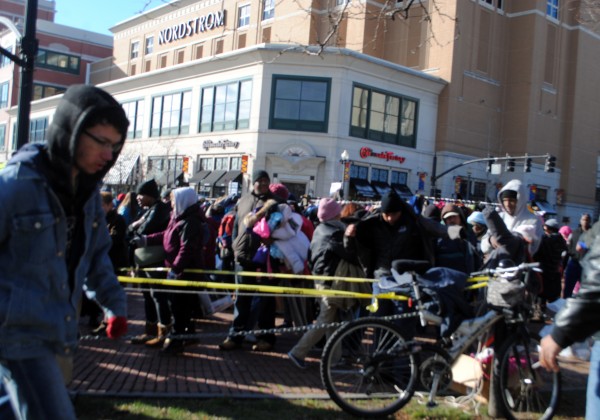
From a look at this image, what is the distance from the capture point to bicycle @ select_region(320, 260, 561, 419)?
15.8 feet

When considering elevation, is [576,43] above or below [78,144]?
above

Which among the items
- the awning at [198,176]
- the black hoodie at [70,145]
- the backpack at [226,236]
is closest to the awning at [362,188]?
the awning at [198,176]

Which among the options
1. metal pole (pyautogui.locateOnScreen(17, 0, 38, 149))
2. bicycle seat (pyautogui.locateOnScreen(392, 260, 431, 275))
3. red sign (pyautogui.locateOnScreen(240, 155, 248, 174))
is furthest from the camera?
red sign (pyautogui.locateOnScreen(240, 155, 248, 174))

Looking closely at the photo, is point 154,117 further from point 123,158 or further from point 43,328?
point 43,328

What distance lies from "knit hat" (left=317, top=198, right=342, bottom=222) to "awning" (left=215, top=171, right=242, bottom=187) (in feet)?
94.1

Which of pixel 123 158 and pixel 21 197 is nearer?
pixel 21 197

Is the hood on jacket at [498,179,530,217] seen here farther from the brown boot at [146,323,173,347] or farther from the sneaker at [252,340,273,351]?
the brown boot at [146,323,173,347]

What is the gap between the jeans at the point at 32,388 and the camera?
2.32 metres

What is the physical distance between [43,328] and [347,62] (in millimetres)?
32637

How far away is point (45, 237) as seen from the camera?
7.77 ft

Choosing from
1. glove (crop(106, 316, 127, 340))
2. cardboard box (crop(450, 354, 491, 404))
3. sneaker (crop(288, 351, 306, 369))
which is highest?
glove (crop(106, 316, 127, 340))

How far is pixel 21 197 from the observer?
2.31 meters

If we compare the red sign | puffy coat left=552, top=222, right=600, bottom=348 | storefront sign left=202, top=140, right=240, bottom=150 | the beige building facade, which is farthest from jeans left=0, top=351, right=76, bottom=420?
storefront sign left=202, top=140, right=240, bottom=150

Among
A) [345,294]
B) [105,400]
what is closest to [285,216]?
[345,294]
